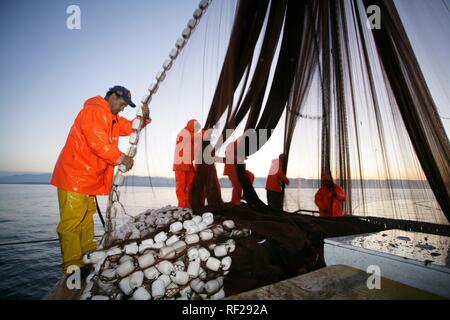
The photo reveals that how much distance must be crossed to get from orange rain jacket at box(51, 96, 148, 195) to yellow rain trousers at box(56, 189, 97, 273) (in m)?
0.10

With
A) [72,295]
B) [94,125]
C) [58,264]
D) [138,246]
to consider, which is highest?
[94,125]

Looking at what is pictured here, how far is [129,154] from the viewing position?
2.60 meters

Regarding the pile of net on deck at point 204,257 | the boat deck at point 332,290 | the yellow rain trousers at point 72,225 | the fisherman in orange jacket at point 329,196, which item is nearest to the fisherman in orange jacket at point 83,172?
the yellow rain trousers at point 72,225

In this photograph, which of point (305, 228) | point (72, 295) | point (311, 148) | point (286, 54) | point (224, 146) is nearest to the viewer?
point (72, 295)

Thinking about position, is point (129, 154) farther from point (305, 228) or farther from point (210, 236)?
point (305, 228)

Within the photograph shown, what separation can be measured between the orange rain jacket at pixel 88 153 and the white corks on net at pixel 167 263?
0.83m

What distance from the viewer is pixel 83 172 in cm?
262

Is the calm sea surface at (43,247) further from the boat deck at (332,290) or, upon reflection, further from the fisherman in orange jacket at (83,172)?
the boat deck at (332,290)

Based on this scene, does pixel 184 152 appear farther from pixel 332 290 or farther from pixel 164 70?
pixel 332 290

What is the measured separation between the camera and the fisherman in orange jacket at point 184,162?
4700 millimetres

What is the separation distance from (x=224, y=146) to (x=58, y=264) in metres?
4.86

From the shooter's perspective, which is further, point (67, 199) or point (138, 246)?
point (67, 199)
